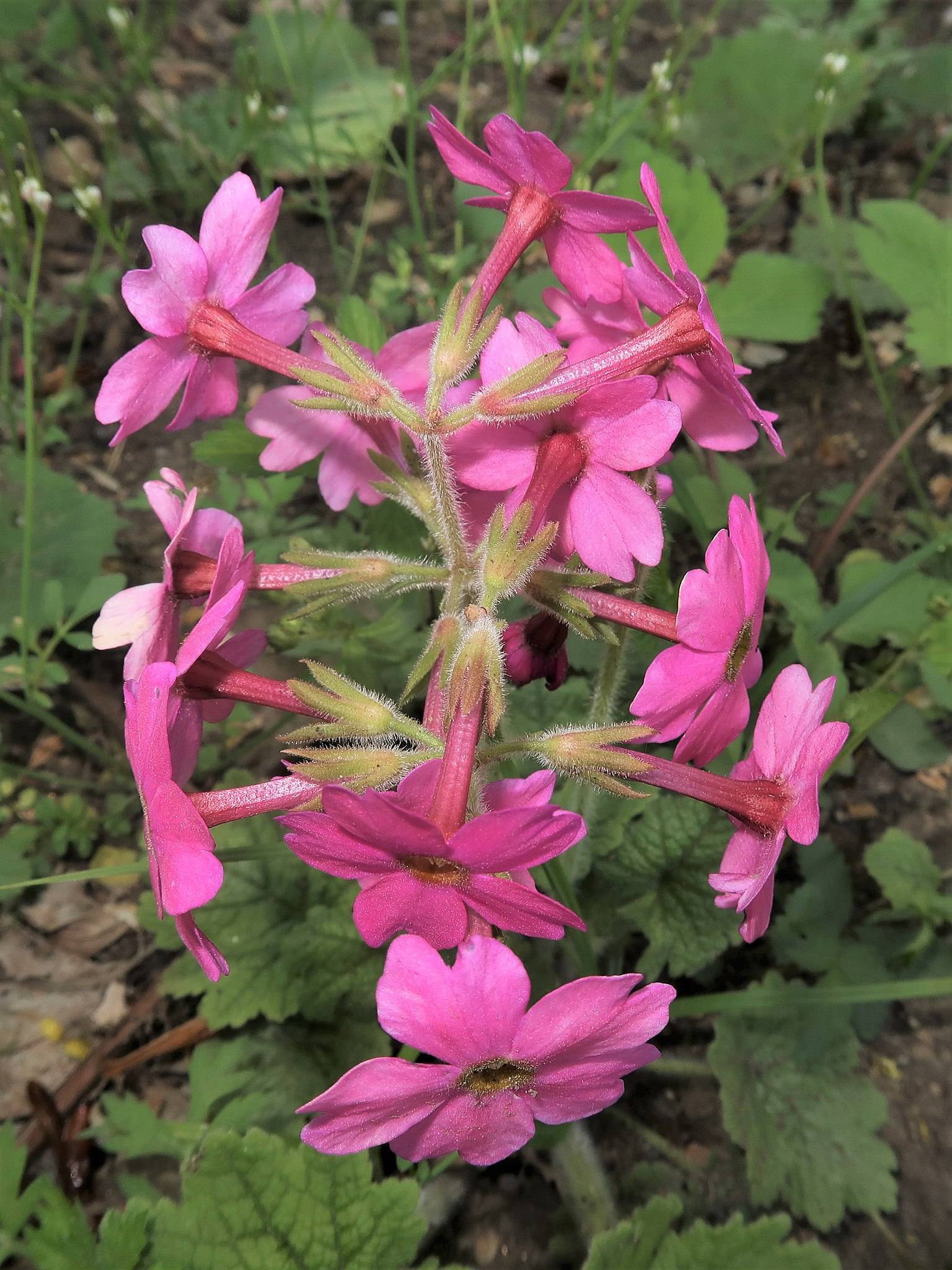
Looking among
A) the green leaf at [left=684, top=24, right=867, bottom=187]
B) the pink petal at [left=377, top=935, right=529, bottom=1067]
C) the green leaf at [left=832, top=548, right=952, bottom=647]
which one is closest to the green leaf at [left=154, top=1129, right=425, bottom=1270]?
the pink petal at [left=377, top=935, right=529, bottom=1067]

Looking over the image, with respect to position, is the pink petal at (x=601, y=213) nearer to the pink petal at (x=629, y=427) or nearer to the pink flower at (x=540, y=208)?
the pink flower at (x=540, y=208)

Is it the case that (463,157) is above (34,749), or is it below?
above

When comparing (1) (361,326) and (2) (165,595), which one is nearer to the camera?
(2) (165,595)

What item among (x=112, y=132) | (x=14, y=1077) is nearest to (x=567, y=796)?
(x=14, y=1077)

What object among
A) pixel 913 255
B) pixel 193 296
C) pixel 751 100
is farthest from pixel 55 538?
pixel 751 100

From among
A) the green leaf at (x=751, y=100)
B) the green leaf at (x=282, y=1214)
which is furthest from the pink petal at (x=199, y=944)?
the green leaf at (x=751, y=100)

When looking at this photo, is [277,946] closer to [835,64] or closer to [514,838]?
[514,838]

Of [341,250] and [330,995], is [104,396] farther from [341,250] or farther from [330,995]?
[341,250]
